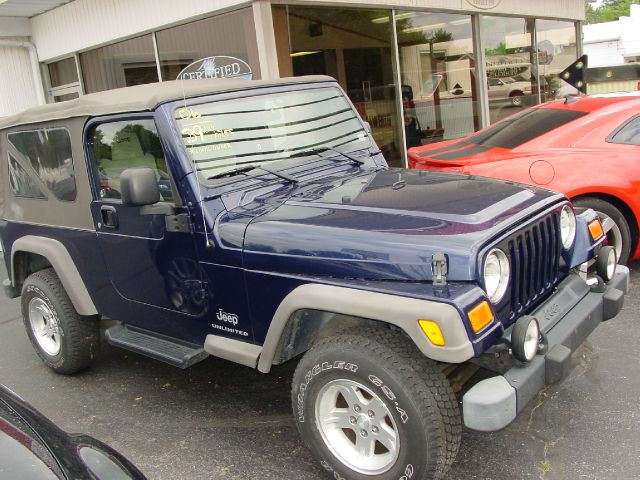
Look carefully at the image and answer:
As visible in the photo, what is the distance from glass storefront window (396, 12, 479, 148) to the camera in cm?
1030

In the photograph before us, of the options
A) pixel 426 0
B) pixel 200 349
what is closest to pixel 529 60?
pixel 426 0

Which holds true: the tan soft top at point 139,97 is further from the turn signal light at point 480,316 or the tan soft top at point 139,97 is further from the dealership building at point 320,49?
the dealership building at point 320,49

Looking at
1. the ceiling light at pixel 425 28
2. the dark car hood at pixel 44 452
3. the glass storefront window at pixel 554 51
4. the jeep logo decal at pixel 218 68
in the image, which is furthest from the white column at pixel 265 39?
the glass storefront window at pixel 554 51

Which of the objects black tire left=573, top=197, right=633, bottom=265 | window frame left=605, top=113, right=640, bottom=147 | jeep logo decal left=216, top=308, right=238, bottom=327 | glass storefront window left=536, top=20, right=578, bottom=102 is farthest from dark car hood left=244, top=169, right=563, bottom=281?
glass storefront window left=536, top=20, right=578, bottom=102

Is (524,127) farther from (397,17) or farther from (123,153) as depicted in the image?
(397,17)

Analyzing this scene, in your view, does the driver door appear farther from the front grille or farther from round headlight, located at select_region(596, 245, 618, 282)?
round headlight, located at select_region(596, 245, 618, 282)

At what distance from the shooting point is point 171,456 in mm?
3414

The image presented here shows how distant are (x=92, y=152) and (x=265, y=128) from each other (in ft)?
3.79

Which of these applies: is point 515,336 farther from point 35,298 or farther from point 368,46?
point 368,46

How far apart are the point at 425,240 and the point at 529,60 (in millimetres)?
12139

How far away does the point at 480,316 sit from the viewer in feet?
8.34

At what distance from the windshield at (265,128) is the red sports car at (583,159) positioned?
1671 mm

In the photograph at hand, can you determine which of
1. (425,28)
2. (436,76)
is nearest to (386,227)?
(425,28)

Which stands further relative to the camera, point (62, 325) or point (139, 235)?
point (62, 325)
